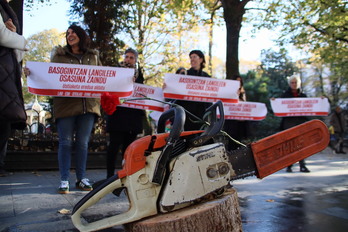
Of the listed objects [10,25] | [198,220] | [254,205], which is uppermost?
[10,25]

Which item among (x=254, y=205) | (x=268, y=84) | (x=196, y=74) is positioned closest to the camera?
(x=254, y=205)

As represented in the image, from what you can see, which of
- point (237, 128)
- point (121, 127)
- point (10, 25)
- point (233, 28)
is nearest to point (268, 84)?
point (233, 28)

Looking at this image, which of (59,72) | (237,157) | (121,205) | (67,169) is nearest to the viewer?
(237,157)

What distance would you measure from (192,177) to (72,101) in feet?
8.45

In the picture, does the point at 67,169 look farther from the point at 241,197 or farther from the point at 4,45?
the point at 241,197

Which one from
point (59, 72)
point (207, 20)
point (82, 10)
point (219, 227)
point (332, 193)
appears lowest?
point (332, 193)

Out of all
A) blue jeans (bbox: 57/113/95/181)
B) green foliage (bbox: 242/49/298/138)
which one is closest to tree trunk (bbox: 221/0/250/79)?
green foliage (bbox: 242/49/298/138)

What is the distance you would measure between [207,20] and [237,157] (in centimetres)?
1260

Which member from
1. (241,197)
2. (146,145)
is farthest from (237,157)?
(241,197)

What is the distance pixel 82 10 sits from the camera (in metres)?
9.16

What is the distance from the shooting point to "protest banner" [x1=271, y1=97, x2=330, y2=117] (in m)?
7.44

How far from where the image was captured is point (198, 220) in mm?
2209

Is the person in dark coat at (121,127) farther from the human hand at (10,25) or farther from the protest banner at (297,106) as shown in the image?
the protest banner at (297,106)

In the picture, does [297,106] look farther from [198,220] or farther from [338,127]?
[338,127]
